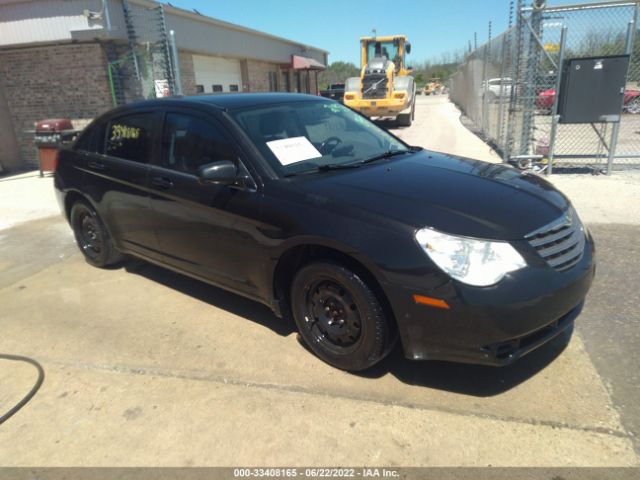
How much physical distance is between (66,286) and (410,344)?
362cm

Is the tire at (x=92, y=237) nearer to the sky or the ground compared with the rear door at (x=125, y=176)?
nearer to the ground

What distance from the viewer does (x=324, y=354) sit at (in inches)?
119

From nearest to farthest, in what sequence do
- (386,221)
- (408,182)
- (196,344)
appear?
(386,221) → (408,182) → (196,344)

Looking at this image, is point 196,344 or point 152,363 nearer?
point 152,363

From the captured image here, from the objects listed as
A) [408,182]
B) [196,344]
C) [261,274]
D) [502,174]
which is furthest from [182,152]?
[502,174]

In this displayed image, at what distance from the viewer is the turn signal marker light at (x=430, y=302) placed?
236cm

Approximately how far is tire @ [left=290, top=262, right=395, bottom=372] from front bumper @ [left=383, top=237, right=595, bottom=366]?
16 centimetres

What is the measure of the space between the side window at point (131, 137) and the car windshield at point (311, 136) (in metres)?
0.98

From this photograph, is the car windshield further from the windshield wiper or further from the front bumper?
the front bumper

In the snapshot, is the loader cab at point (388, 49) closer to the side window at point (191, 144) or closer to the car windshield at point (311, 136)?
the car windshield at point (311, 136)

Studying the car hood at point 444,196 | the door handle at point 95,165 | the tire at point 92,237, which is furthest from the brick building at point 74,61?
the car hood at point 444,196

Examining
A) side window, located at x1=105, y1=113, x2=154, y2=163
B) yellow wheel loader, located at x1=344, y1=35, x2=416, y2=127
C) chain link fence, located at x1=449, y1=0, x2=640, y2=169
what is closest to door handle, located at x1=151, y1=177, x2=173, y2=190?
side window, located at x1=105, y1=113, x2=154, y2=163

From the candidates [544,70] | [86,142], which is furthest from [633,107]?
[86,142]

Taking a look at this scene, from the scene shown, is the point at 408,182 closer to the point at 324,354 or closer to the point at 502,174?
the point at 502,174
